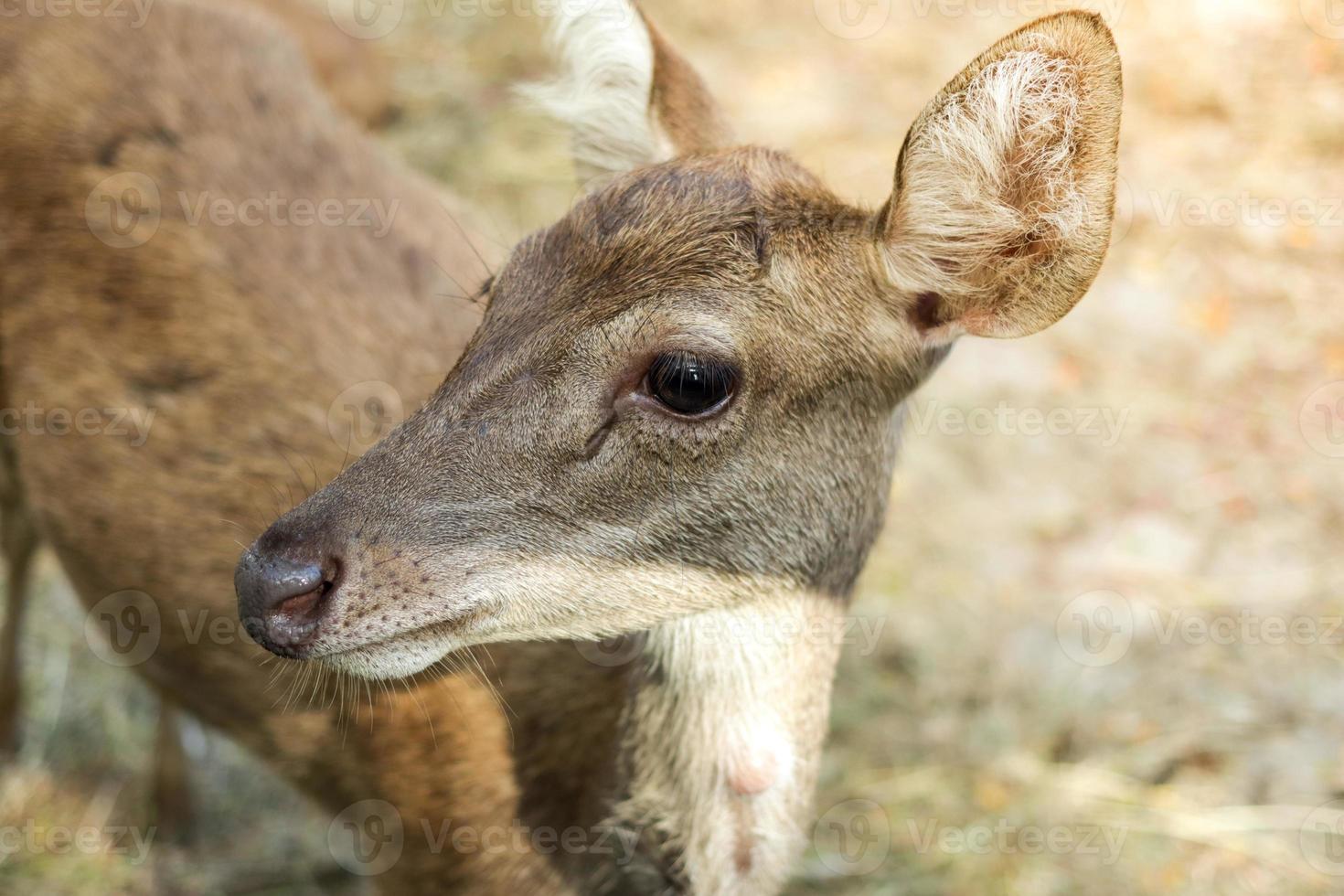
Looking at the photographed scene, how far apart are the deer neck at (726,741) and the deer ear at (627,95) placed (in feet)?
3.75

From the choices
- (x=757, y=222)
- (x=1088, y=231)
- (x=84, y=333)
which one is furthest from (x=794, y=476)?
(x=84, y=333)

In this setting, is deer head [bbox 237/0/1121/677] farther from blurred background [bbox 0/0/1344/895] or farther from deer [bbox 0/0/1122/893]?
blurred background [bbox 0/0/1344/895]

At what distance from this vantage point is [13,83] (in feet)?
11.4

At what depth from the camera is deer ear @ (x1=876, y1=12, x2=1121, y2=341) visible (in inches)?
85.4

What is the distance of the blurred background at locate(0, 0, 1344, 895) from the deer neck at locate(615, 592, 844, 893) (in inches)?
56.3

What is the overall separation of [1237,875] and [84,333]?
4168 millimetres

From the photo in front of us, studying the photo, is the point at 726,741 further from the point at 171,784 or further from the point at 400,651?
the point at 171,784

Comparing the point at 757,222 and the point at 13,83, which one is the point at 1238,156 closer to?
the point at 757,222

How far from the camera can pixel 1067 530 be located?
543cm

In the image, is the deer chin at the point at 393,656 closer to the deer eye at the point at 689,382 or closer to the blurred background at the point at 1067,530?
the deer eye at the point at 689,382

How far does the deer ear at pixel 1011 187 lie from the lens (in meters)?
2.17

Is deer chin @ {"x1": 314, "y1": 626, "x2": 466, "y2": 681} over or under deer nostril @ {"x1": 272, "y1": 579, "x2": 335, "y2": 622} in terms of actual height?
under

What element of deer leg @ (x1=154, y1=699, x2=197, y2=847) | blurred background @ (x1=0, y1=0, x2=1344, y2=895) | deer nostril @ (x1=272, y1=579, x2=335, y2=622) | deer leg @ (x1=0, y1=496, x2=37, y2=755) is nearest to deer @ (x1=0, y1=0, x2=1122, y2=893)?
deer nostril @ (x1=272, y1=579, x2=335, y2=622)

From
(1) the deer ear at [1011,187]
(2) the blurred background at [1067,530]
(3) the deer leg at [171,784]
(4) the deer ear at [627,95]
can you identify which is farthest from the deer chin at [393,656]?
(3) the deer leg at [171,784]
